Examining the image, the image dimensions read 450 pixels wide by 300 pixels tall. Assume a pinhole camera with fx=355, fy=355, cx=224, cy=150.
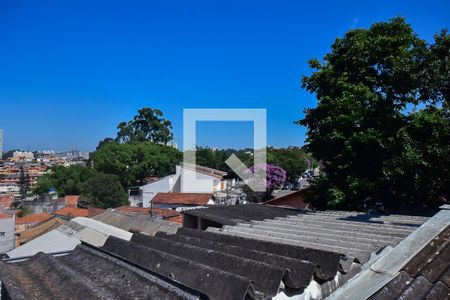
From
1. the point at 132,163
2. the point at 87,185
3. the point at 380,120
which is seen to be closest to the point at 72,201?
the point at 87,185

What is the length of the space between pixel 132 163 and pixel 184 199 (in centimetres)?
1542

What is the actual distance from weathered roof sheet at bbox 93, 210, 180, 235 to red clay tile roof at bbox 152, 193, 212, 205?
8.41 metres

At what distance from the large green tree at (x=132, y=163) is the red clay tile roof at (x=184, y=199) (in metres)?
12.4

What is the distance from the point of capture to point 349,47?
1110 cm

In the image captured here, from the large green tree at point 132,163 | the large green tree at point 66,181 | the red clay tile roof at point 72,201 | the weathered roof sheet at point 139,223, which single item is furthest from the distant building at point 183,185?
the weathered roof sheet at point 139,223

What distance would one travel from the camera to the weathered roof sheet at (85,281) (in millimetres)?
2014

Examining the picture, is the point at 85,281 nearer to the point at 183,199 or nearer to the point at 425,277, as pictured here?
the point at 425,277

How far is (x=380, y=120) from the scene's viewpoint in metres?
9.70

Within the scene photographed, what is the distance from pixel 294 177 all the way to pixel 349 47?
118 feet

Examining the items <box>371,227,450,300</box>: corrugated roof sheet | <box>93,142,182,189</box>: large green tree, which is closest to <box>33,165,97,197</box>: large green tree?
<box>93,142,182,189</box>: large green tree

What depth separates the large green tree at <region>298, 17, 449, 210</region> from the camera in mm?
7898

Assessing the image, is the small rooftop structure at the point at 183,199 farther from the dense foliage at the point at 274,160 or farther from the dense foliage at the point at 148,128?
the dense foliage at the point at 148,128

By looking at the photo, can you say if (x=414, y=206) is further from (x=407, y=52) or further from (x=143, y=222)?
(x=143, y=222)

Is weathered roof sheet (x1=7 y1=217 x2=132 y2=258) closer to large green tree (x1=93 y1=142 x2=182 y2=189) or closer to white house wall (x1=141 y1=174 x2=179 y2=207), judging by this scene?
→ white house wall (x1=141 y1=174 x2=179 y2=207)
